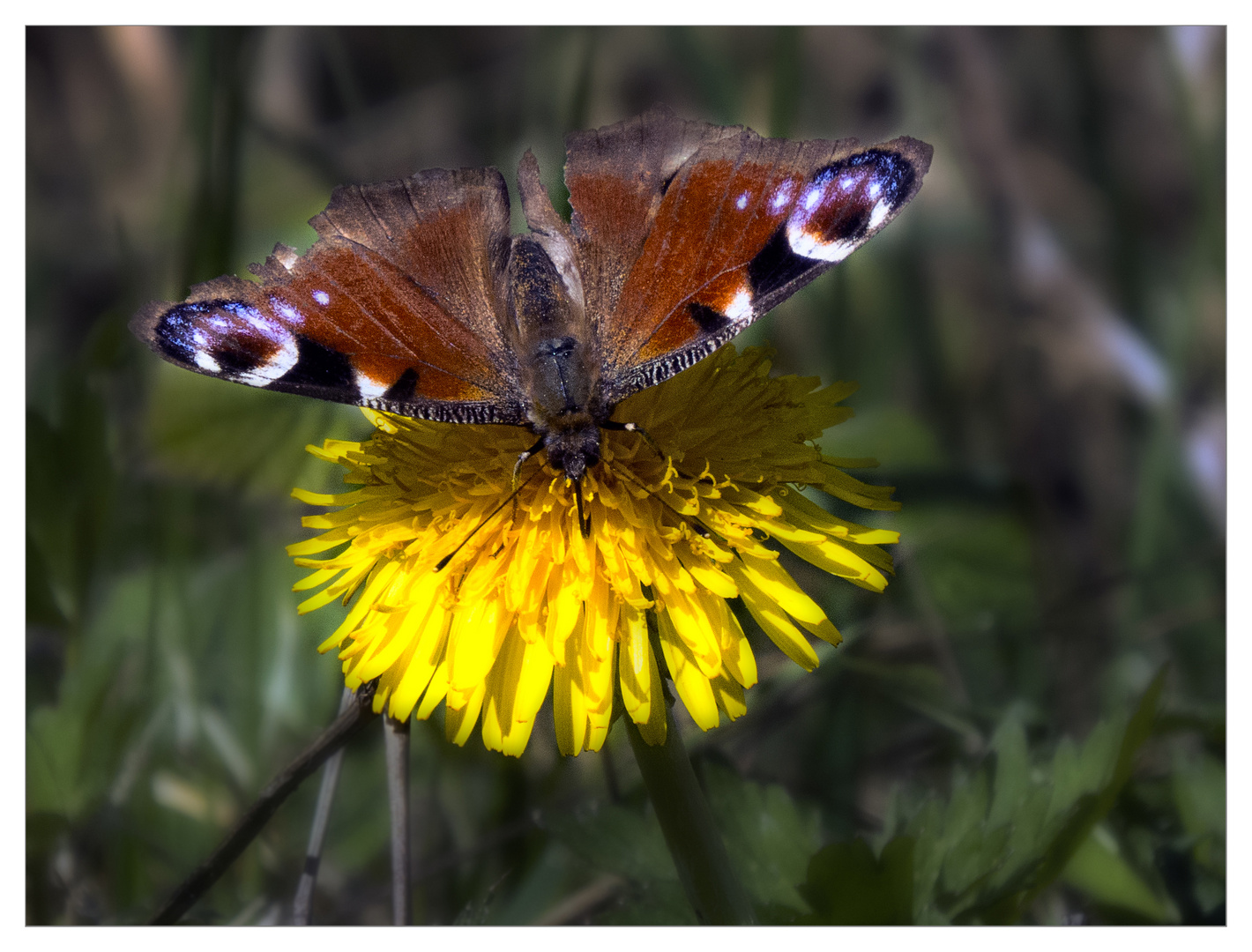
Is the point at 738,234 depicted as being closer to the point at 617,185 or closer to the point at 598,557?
the point at 617,185

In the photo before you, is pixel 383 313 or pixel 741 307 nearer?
pixel 741 307

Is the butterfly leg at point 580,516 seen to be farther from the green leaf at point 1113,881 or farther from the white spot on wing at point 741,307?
the green leaf at point 1113,881

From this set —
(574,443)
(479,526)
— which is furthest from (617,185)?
(479,526)

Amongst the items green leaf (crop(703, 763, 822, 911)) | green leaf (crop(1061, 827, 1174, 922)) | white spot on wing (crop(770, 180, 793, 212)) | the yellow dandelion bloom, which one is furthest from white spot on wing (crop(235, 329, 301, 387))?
→ green leaf (crop(1061, 827, 1174, 922))

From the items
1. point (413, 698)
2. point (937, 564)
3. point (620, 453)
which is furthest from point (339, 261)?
point (937, 564)

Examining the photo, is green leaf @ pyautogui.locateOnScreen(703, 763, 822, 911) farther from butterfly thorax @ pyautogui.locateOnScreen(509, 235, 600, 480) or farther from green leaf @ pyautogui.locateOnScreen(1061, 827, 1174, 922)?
butterfly thorax @ pyautogui.locateOnScreen(509, 235, 600, 480)
